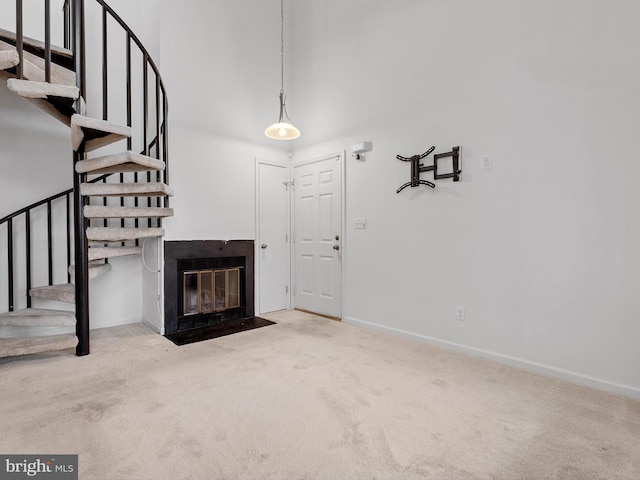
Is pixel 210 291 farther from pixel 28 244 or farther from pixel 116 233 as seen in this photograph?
pixel 28 244

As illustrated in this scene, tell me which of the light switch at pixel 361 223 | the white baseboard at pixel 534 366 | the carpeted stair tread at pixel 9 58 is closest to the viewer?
the carpeted stair tread at pixel 9 58

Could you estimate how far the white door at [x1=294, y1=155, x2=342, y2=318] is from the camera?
14.6 ft

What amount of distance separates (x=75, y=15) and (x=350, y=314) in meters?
3.92

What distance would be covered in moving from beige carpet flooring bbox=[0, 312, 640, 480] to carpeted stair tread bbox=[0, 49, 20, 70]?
7.47 feet

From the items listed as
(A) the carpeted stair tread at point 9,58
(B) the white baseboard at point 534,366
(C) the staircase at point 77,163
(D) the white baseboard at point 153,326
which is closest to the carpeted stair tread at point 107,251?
(C) the staircase at point 77,163

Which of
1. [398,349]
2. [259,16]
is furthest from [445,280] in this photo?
[259,16]

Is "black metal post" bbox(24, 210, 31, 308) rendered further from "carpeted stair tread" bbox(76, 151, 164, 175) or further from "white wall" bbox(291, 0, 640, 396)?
"white wall" bbox(291, 0, 640, 396)

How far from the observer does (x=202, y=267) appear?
4.23 meters

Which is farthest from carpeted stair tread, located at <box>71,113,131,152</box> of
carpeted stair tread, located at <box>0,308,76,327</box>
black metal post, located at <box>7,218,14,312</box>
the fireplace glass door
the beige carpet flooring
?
the beige carpet flooring

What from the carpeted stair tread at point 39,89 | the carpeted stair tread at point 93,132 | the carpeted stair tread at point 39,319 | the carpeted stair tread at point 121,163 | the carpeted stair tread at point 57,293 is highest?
the carpeted stair tread at point 39,89

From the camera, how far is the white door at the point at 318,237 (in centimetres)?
446

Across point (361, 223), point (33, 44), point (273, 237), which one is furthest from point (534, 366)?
point (33, 44)

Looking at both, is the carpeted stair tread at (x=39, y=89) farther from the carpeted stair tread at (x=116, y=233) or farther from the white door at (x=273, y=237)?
the white door at (x=273, y=237)

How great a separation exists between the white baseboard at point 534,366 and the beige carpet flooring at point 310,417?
8 centimetres
